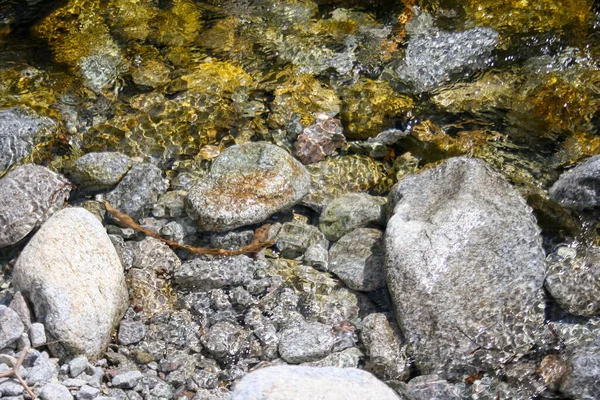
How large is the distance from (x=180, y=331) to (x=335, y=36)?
11.3 feet

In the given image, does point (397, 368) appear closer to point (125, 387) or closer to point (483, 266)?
point (483, 266)

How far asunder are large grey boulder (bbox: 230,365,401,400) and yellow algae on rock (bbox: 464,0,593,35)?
13.5ft

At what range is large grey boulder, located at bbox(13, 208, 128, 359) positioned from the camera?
13.4ft

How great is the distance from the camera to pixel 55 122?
5762 mm

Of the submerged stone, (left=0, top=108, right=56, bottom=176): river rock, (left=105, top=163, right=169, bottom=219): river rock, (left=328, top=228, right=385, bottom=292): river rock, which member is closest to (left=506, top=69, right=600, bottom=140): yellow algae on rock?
the submerged stone

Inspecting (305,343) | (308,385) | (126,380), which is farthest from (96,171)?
(308,385)

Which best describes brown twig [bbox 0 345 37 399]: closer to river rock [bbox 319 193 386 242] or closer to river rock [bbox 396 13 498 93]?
river rock [bbox 319 193 386 242]

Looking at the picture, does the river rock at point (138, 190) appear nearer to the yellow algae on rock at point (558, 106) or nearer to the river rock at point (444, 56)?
the river rock at point (444, 56)

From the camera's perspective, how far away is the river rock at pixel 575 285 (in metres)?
4.21

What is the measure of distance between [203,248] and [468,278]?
6.12 ft

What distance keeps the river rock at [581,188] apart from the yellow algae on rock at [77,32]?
13.1ft

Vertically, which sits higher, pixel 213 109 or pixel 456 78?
pixel 456 78

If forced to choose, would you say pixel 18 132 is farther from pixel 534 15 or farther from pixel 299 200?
pixel 534 15

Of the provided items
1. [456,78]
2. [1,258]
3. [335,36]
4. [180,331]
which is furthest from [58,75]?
[456,78]
